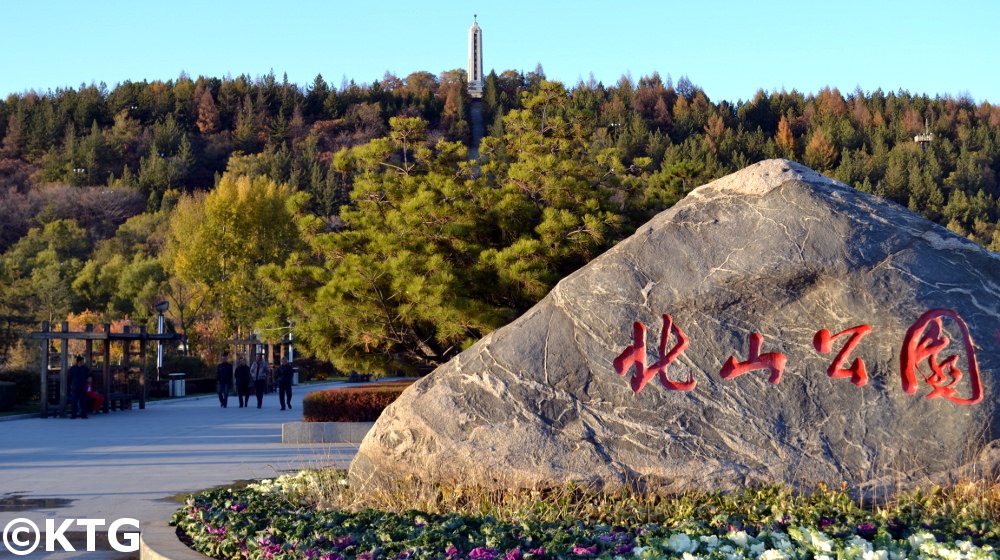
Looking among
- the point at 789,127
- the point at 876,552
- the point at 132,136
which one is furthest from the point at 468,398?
the point at 132,136

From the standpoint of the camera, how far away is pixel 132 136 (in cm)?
7444

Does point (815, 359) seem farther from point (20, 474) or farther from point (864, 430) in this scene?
point (20, 474)

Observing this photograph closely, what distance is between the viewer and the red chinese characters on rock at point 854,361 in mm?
5871

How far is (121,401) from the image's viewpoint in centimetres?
2034

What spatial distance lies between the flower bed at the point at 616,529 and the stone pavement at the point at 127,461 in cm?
122

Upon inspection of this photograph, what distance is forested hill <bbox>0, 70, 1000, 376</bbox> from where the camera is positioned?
13.6m

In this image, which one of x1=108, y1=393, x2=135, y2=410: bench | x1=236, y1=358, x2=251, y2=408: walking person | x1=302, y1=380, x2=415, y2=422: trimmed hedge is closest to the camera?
x1=302, y1=380, x2=415, y2=422: trimmed hedge

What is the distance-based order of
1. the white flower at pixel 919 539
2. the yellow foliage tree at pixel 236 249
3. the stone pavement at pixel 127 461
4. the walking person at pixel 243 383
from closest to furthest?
the white flower at pixel 919 539 < the stone pavement at pixel 127 461 < the walking person at pixel 243 383 < the yellow foliage tree at pixel 236 249

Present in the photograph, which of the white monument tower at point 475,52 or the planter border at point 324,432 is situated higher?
the white monument tower at point 475,52

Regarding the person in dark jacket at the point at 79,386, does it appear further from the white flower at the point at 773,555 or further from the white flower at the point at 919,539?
the white flower at the point at 919,539

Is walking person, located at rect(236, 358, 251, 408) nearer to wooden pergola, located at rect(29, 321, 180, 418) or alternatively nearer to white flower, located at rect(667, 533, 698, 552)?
wooden pergola, located at rect(29, 321, 180, 418)

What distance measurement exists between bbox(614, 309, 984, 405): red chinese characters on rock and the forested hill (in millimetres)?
6166

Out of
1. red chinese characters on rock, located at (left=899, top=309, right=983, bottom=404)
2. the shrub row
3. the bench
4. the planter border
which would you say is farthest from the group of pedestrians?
red chinese characters on rock, located at (left=899, top=309, right=983, bottom=404)

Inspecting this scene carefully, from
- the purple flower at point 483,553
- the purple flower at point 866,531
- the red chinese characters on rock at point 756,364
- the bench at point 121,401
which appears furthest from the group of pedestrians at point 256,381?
the purple flower at point 866,531
